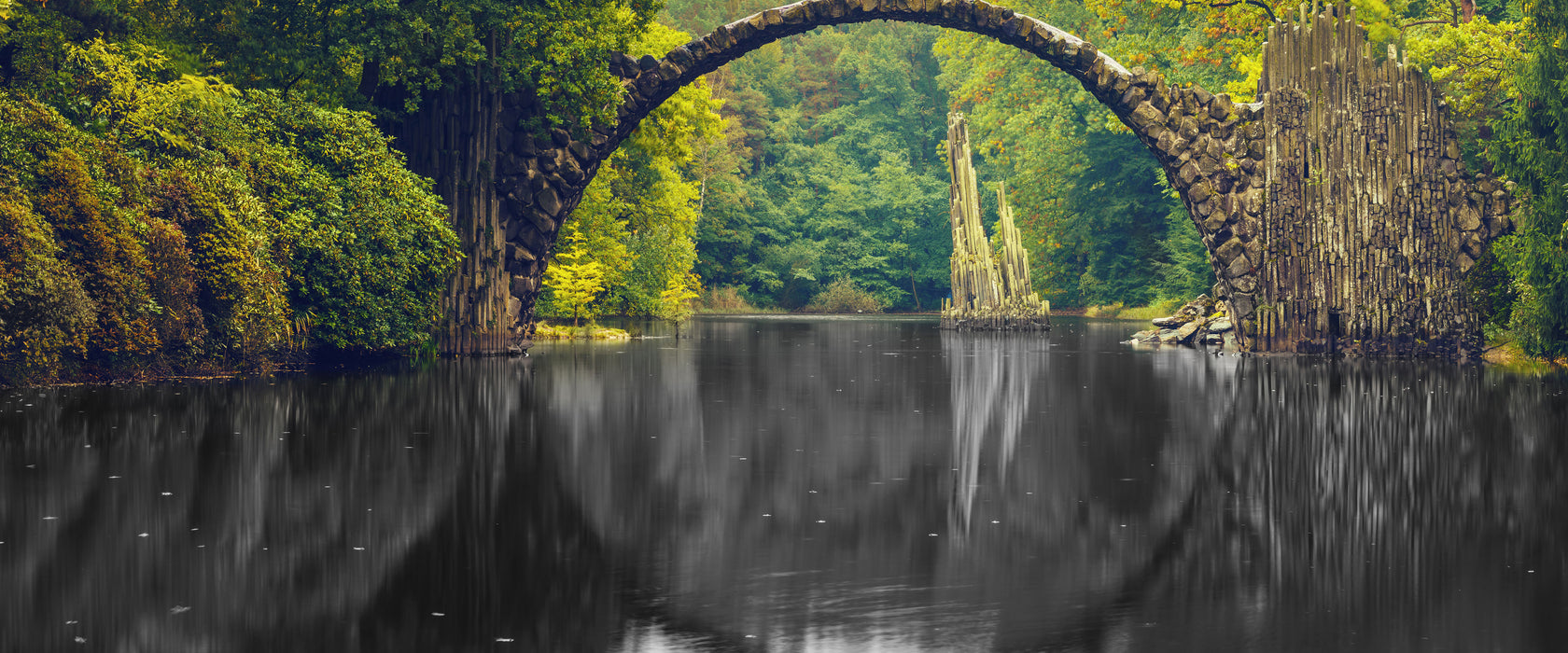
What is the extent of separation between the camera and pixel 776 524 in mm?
8484

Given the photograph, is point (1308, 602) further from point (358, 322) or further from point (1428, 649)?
point (358, 322)

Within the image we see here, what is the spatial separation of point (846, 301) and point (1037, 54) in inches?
1836

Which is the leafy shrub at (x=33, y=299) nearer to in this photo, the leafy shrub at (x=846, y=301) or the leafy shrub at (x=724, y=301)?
the leafy shrub at (x=724, y=301)

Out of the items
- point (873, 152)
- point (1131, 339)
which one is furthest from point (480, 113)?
point (873, 152)

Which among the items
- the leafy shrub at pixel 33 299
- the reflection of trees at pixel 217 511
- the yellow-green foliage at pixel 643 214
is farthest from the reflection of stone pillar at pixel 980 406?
the leafy shrub at pixel 33 299

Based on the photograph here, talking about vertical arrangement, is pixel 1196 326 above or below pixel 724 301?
below

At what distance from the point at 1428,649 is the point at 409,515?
17.3ft

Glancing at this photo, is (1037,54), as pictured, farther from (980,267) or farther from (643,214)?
(643,214)

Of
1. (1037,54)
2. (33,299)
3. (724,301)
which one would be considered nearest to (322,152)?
(33,299)

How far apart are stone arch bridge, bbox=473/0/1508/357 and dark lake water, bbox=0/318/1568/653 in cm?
1027

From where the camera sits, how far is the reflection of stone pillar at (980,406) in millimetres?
9961

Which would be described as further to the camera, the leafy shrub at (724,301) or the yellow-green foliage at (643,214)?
the leafy shrub at (724,301)

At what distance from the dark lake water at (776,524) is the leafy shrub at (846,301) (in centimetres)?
5762

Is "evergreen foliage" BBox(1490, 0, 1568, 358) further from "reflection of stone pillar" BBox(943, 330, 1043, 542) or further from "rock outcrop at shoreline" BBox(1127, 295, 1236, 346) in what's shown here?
"rock outcrop at shoreline" BBox(1127, 295, 1236, 346)
